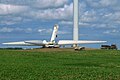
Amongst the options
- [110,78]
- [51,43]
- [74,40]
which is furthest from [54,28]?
[110,78]

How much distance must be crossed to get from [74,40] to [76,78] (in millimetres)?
90052

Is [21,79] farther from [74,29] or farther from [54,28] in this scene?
[54,28]

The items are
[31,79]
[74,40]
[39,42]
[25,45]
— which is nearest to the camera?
[31,79]

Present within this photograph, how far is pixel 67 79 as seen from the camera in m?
24.7

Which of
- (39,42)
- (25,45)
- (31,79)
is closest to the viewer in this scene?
(31,79)

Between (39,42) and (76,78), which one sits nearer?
(76,78)

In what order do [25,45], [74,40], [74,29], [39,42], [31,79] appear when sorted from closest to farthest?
[31,79]
[74,29]
[74,40]
[39,42]
[25,45]

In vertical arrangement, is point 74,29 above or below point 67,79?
above

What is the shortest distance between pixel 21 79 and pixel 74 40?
91229mm

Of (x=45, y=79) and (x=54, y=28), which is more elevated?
(x=54, y=28)

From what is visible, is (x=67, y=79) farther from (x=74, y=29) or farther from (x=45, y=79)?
(x=74, y=29)

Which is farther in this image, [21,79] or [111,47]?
[111,47]

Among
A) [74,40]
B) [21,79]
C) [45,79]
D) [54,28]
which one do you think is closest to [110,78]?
[45,79]

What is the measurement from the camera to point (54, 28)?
135125 millimetres
